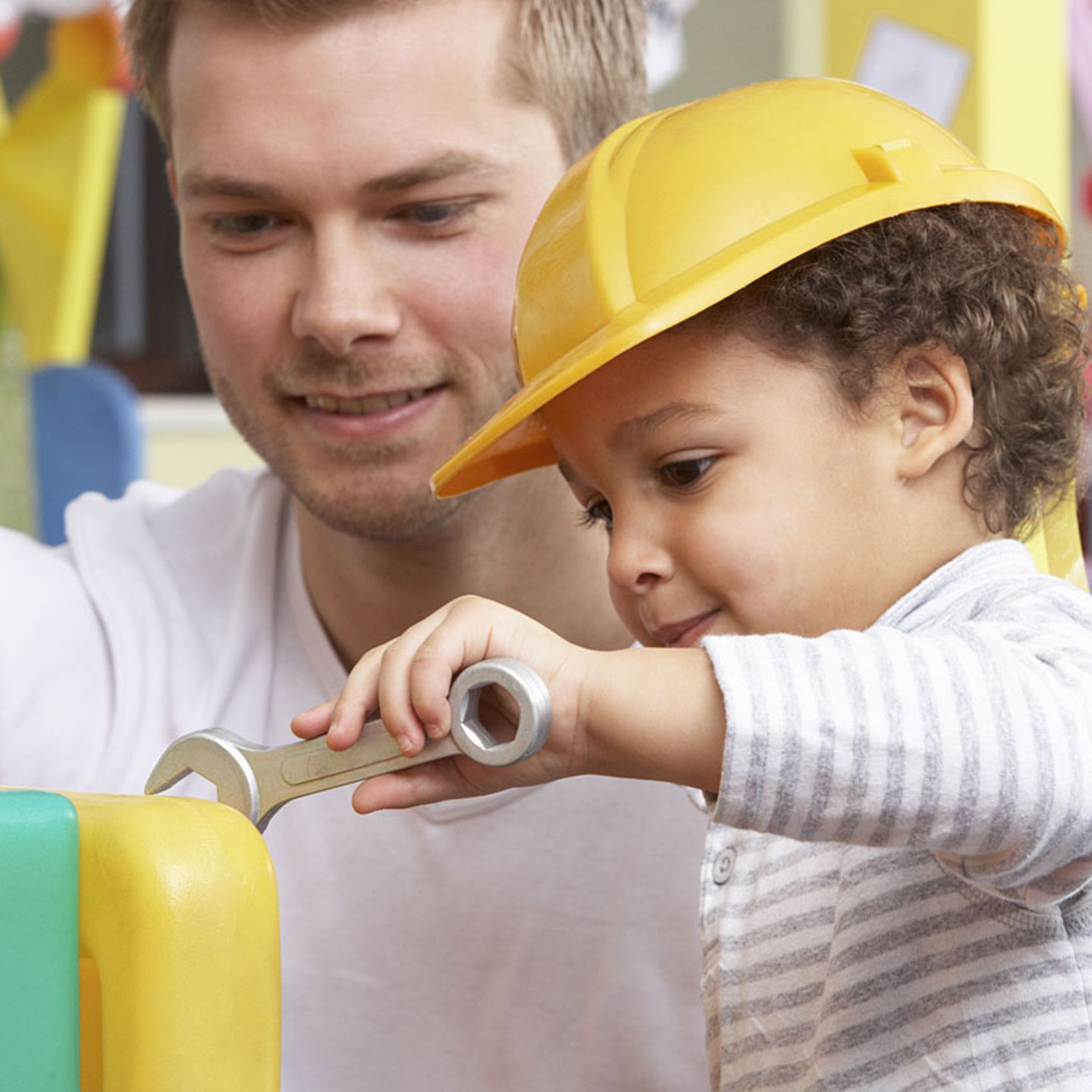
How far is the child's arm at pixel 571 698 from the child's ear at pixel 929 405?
0.18m

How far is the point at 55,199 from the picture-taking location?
2.34 meters

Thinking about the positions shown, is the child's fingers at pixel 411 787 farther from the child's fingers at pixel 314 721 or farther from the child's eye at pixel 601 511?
the child's eye at pixel 601 511

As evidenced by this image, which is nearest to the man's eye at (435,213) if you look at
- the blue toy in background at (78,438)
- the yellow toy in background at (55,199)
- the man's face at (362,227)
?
the man's face at (362,227)

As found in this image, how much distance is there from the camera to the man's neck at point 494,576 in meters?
1.09

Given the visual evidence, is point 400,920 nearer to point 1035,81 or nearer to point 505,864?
point 505,864

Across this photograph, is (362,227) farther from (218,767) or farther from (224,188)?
(218,767)

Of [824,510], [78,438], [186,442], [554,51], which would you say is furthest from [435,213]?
[186,442]

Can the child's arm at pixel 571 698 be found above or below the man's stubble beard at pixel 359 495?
below

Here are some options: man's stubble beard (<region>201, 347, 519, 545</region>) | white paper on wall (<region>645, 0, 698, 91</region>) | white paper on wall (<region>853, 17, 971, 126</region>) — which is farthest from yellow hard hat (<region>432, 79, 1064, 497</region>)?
white paper on wall (<region>853, 17, 971, 126</region>)

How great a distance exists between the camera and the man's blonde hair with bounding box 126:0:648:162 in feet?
3.18

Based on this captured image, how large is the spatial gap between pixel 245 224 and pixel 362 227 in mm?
84

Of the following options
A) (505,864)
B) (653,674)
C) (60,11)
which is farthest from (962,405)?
(60,11)

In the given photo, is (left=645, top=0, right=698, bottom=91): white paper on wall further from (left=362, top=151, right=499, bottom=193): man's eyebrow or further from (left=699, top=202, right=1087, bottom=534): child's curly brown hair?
(left=699, top=202, right=1087, bottom=534): child's curly brown hair

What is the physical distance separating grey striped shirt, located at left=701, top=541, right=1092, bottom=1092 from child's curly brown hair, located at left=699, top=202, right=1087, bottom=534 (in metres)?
→ 0.05
